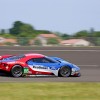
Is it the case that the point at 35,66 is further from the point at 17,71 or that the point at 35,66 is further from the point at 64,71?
the point at 64,71

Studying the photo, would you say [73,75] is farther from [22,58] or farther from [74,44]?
[74,44]

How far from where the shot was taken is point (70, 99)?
10344 millimetres

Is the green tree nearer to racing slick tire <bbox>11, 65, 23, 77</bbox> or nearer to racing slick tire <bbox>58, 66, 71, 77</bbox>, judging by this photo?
racing slick tire <bbox>58, 66, 71, 77</bbox>

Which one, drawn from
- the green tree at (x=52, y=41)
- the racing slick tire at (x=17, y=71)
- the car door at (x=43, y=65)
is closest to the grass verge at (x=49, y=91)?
the racing slick tire at (x=17, y=71)

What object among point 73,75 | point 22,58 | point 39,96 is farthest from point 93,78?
point 39,96

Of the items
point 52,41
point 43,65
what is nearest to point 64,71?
point 43,65

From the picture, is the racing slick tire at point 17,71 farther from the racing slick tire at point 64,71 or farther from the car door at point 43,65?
the racing slick tire at point 64,71

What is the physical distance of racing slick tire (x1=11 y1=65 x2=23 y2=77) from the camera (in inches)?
626

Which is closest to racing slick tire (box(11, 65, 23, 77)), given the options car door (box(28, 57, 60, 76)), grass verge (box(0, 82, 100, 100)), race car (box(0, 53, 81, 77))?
race car (box(0, 53, 81, 77))

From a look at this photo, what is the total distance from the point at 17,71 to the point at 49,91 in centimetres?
454

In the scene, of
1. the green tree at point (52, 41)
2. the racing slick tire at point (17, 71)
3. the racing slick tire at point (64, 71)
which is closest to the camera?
the racing slick tire at point (17, 71)

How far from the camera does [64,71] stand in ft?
54.6

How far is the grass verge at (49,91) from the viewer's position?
34.4 ft

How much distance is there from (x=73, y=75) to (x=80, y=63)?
5.95 metres
